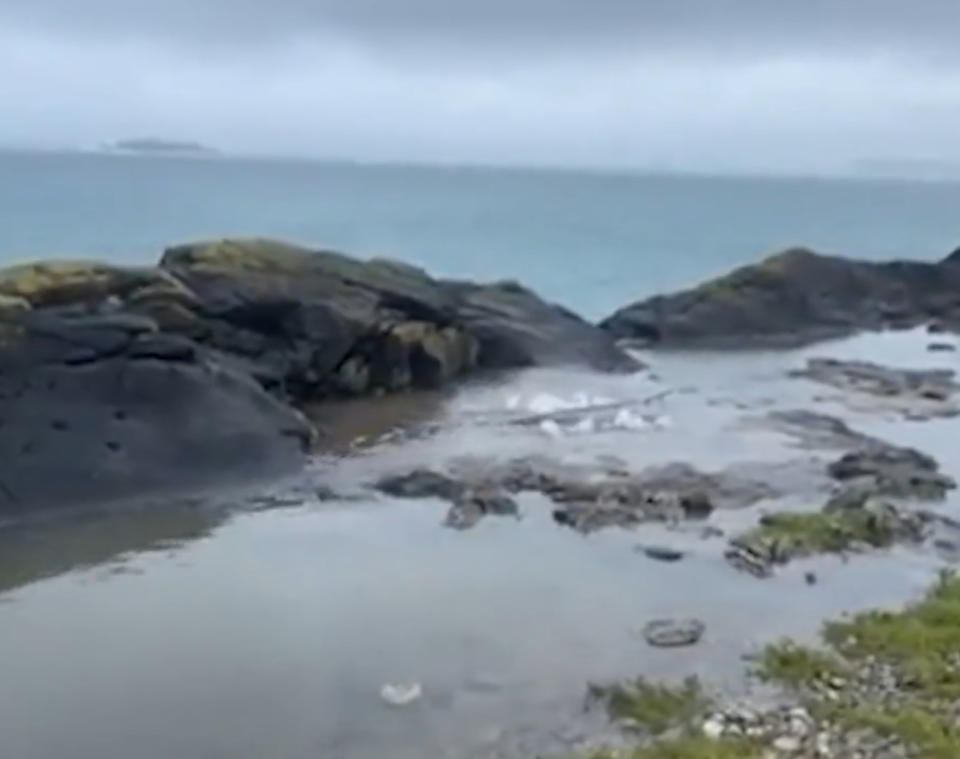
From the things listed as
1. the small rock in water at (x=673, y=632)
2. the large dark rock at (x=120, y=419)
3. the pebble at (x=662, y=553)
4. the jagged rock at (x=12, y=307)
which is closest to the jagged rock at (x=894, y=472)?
the pebble at (x=662, y=553)

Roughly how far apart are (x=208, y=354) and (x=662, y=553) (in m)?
14.4

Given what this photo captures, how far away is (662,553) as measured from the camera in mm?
25219

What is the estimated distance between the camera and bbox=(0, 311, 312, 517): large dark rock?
29344 mm

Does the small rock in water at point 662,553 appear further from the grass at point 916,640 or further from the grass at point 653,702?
the grass at point 653,702

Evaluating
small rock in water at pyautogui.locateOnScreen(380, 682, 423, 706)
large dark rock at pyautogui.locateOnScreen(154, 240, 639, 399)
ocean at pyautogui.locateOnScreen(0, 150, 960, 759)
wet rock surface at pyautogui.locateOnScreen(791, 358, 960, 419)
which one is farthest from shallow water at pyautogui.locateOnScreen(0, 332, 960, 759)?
large dark rock at pyautogui.locateOnScreen(154, 240, 639, 399)

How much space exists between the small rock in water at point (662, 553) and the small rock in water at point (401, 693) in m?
7.40

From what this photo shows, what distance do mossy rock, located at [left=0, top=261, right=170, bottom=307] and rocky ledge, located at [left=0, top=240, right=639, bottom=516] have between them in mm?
52

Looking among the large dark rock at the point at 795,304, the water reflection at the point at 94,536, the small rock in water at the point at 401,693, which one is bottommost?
the large dark rock at the point at 795,304

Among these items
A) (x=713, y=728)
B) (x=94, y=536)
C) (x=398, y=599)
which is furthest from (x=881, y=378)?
(x=713, y=728)

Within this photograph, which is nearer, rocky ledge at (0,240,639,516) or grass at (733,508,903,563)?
grass at (733,508,903,563)

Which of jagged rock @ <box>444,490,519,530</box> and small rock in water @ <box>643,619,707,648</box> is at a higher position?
small rock in water @ <box>643,619,707,648</box>

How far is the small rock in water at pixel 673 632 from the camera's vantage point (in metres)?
20.3

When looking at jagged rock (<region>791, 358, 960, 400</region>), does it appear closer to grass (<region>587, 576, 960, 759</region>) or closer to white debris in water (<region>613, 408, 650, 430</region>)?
white debris in water (<region>613, 408, 650, 430</region>)

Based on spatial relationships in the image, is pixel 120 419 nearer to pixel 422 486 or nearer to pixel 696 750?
pixel 422 486
